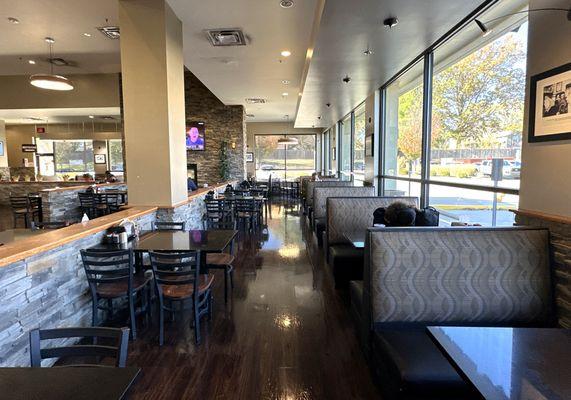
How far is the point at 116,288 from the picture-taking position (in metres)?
2.78

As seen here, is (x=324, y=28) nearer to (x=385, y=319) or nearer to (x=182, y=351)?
(x=385, y=319)

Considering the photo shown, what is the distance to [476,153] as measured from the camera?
373 cm

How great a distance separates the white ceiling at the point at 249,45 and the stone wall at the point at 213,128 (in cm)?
204

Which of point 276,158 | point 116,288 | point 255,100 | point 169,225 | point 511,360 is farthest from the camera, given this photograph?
point 276,158

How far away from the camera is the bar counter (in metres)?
2.05

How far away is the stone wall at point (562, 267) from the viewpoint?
207 centimetres

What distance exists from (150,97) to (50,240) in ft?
7.71

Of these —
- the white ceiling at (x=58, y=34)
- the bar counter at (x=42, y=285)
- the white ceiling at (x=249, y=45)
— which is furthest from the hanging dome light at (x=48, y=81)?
the bar counter at (x=42, y=285)

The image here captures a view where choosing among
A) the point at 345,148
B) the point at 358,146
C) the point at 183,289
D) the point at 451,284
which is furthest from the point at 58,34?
the point at 345,148

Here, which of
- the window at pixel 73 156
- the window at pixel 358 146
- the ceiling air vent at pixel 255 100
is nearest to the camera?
the window at pixel 358 146

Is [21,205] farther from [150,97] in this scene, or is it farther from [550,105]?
[550,105]

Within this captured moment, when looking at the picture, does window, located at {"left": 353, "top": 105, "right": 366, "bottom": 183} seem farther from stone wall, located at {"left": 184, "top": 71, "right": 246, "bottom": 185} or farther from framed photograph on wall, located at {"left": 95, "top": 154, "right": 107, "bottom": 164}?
framed photograph on wall, located at {"left": 95, "top": 154, "right": 107, "bottom": 164}

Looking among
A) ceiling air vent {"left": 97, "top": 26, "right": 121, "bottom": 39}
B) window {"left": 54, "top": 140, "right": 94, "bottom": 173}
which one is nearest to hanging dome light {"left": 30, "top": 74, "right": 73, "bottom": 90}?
ceiling air vent {"left": 97, "top": 26, "right": 121, "bottom": 39}

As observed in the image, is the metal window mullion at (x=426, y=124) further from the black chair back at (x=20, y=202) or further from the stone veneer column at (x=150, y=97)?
the black chair back at (x=20, y=202)
